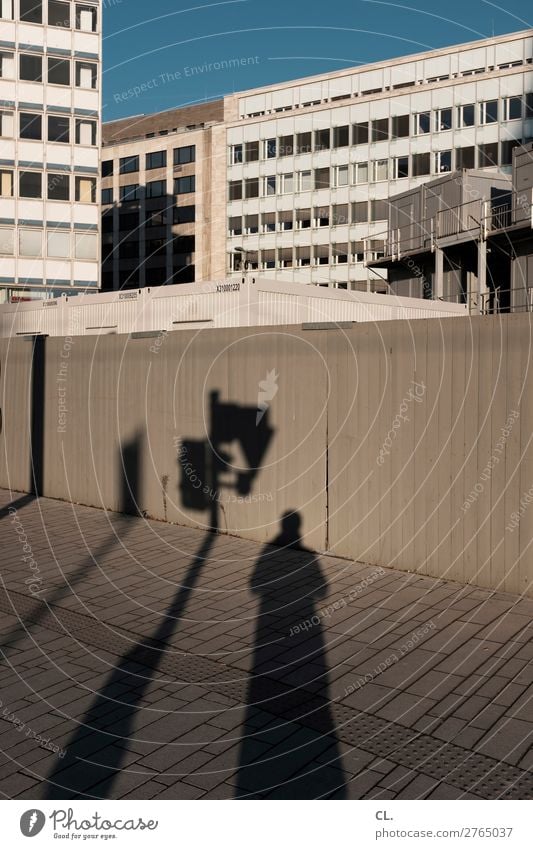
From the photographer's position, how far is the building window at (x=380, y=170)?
70.1m

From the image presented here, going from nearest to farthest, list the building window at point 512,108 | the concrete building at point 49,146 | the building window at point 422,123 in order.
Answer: the concrete building at point 49,146, the building window at point 512,108, the building window at point 422,123

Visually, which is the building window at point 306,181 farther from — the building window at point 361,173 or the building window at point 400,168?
the building window at point 400,168

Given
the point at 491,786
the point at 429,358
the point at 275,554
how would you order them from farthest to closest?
the point at 275,554 < the point at 429,358 < the point at 491,786

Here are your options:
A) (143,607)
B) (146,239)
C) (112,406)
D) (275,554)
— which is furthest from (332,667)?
(146,239)

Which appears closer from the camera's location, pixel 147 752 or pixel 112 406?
pixel 147 752

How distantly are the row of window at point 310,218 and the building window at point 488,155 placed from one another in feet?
28.8

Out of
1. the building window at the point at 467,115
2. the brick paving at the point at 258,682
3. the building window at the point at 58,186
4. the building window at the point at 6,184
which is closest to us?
the brick paving at the point at 258,682

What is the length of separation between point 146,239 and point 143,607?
318 feet

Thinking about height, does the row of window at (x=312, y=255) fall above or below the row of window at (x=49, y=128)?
below

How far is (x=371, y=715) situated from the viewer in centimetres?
618

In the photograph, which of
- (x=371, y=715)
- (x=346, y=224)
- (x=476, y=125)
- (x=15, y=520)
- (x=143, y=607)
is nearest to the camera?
(x=371, y=715)

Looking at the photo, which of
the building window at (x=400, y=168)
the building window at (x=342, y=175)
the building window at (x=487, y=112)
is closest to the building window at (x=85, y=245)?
the building window at (x=342, y=175)

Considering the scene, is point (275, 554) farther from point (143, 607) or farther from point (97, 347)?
point (97, 347)

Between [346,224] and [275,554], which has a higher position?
[346,224]
